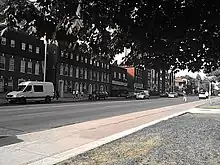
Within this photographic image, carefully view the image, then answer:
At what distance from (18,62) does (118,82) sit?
41206 mm

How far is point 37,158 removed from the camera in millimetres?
8258

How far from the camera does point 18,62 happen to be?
4731 centimetres

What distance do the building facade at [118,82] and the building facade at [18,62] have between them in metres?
28.6

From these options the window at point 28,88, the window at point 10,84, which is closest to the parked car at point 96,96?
the window at point 10,84

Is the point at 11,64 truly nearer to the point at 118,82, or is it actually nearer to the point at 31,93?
the point at 31,93

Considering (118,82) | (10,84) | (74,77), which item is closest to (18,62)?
(10,84)

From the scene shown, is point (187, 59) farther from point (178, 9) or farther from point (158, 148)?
point (158, 148)

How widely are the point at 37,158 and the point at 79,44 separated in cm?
535

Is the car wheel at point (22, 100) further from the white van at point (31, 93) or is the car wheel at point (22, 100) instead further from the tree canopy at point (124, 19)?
the tree canopy at point (124, 19)

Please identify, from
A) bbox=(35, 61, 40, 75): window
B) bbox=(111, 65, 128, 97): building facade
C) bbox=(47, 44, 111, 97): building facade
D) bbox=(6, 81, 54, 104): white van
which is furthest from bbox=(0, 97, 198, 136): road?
bbox=(111, 65, 128, 97): building facade

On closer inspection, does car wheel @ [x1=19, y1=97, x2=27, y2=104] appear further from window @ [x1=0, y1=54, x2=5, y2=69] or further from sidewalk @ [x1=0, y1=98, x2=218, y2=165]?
sidewalk @ [x1=0, y1=98, x2=218, y2=165]

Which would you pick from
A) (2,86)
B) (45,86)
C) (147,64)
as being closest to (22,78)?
(2,86)

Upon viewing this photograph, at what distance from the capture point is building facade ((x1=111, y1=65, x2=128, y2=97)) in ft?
258

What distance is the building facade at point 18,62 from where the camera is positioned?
146 feet
